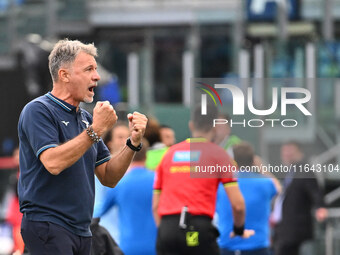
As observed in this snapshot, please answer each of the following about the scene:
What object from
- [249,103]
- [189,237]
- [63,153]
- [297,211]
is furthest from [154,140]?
[63,153]

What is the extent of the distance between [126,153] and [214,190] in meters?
2.52

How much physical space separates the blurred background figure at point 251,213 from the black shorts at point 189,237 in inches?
53.9

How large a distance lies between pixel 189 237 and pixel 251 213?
162cm

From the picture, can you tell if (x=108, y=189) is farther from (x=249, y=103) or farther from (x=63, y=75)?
(x=63, y=75)

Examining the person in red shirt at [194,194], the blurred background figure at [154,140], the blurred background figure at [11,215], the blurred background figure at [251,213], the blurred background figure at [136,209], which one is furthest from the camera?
the blurred background figure at [11,215]

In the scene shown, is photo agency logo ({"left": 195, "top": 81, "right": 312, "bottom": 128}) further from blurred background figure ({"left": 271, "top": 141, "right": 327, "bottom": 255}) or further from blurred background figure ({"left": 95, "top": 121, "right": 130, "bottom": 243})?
blurred background figure ({"left": 271, "top": 141, "right": 327, "bottom": 255})

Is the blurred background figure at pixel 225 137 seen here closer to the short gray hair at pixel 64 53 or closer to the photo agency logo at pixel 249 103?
the photo agency logo at pixel 249 103

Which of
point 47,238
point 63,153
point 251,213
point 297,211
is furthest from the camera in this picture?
point 297,211

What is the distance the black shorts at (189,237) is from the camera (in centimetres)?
781

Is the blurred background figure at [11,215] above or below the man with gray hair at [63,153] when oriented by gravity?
below

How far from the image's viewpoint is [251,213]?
929 centimetres

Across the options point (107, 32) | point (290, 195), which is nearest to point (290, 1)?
point (107, 32)

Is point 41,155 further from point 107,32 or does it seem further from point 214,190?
point 107,32

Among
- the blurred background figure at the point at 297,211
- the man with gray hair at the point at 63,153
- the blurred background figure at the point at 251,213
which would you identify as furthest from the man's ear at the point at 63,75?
the blurred background figure at the point at 297,211
